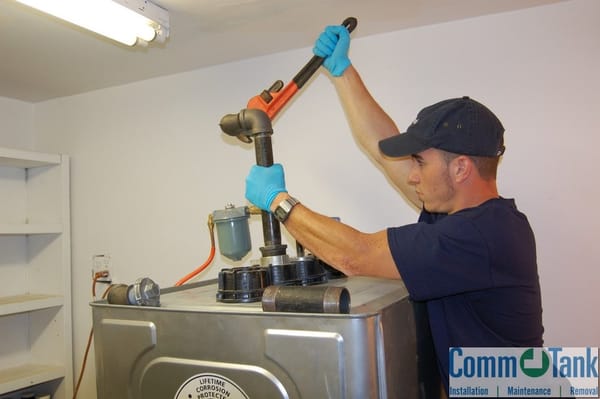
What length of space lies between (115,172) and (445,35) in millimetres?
1480

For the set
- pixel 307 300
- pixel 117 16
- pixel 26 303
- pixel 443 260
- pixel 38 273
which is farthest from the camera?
pixel 38 273

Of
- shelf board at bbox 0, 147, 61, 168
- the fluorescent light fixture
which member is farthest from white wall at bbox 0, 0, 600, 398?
the fluorescent light fixture

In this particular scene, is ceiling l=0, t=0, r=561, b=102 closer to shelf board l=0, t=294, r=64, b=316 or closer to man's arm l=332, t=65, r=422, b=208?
man's arm l=332, t=65, r=422, b=208

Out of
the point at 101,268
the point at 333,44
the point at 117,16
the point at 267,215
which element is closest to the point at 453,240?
the point at 267,215

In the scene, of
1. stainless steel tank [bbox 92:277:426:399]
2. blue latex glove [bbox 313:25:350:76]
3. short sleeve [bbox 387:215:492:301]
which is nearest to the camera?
stainless steel tank [bbox 92:277:426:399]

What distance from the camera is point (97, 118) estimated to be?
2.28 metres

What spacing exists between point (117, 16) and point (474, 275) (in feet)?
3.66

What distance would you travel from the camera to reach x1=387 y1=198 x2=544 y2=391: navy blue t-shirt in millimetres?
1003

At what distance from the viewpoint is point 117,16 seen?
1.35m

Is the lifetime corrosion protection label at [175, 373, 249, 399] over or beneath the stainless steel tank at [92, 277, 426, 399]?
beneath

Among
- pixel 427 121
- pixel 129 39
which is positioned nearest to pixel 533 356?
pixel 427 121

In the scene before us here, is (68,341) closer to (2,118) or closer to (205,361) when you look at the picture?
(2,118)

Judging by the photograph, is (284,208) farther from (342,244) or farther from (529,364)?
(529,364)

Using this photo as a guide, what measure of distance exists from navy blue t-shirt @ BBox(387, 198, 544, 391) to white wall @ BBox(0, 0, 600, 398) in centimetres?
45
